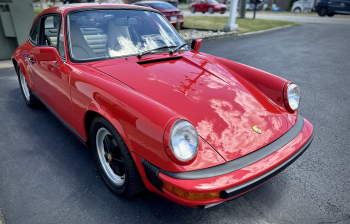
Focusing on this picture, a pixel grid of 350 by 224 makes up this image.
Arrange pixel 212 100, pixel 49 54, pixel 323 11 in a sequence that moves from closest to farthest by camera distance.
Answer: pixel 212 100 → pixel 49 54 → pixel 323 11

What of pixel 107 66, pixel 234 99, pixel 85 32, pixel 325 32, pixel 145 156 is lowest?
pixel 325 32

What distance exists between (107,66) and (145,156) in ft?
3.50

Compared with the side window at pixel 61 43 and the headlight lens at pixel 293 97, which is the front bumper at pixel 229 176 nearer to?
the headlight lens at pixel 293 97

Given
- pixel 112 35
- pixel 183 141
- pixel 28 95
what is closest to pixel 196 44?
pixel 112 35

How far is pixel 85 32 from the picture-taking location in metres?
2.53

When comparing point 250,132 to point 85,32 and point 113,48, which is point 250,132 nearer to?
point 113,48

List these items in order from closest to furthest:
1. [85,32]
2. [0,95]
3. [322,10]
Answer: [85,32] → [0,95] → [322,10]

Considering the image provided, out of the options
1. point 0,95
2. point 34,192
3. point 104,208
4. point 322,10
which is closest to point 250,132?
point 104,208

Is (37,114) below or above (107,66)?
below

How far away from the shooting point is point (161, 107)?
165 centimetres

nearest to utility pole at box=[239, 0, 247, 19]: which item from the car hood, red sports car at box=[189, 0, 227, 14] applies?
red sports car at box=[189, 0, 227, 14]

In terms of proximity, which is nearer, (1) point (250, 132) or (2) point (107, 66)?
(1) point (250, 132)

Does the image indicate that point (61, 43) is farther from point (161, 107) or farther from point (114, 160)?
point (161, 107)

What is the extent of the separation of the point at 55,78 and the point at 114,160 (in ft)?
3.75
